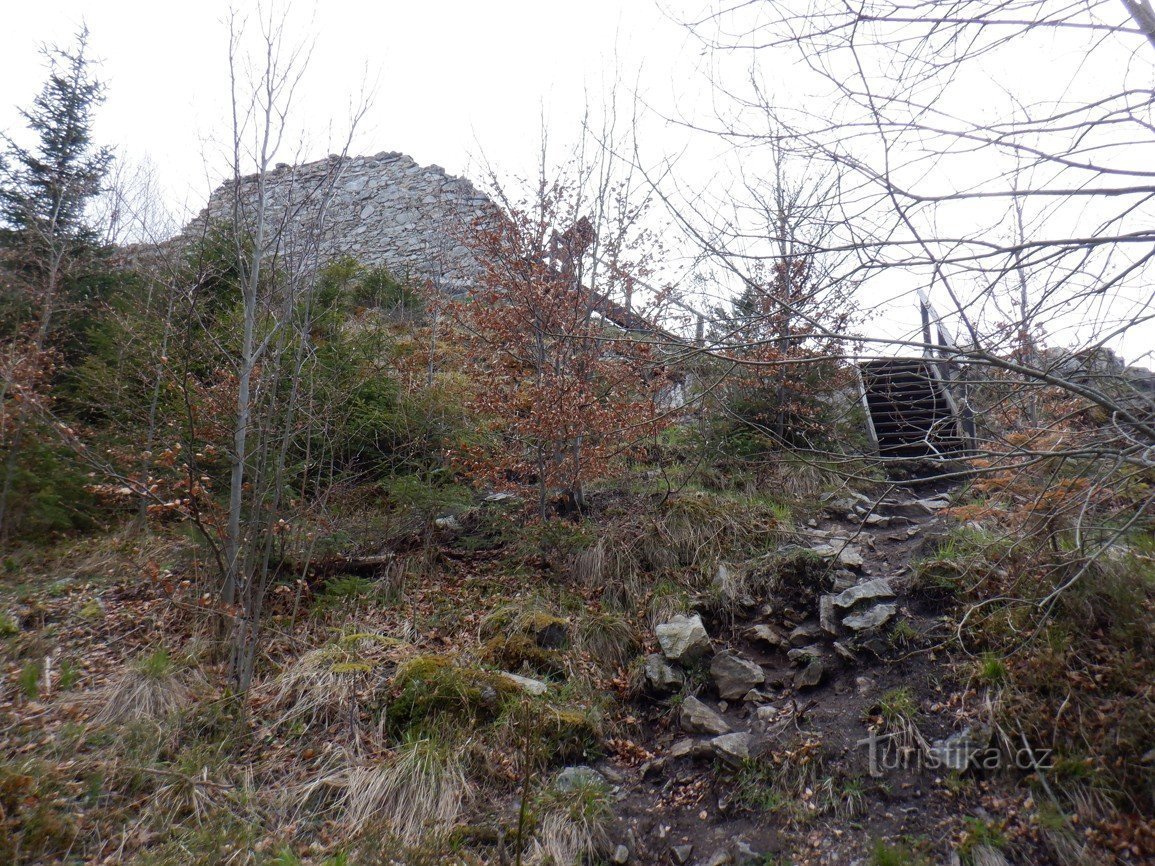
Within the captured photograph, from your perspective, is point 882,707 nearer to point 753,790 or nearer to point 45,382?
point 753,790

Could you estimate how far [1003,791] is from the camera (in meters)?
2.92

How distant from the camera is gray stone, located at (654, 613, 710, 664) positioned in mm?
4270

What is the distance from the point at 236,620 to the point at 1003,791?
4.22 meters

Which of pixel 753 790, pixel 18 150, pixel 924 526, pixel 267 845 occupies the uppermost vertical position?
pixel 18 150

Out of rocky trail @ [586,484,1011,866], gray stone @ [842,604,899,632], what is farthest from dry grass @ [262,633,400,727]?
gray stone @ [842,604,899,632]

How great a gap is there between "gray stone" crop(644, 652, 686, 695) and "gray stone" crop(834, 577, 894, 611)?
3.81ft

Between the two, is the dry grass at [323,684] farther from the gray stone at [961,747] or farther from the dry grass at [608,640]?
the gray stone at [961,747]

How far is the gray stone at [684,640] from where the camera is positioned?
4.27 meters

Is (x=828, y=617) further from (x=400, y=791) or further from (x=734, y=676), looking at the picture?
(x=400, y=791)

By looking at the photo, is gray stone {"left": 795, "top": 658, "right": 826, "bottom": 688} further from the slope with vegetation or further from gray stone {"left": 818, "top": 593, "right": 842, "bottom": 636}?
gray stone {"left": 818, "top": 593, "right": 842, "bottom": 636}

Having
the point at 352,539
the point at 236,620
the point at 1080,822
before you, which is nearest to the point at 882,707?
the point at 1080,822

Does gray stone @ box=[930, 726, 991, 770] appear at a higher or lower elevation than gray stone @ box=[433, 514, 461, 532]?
lower

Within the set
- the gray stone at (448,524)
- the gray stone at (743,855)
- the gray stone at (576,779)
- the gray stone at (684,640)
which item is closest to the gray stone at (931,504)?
the gray stone at (684,640)

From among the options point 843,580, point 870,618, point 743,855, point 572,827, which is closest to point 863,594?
point 870,618
